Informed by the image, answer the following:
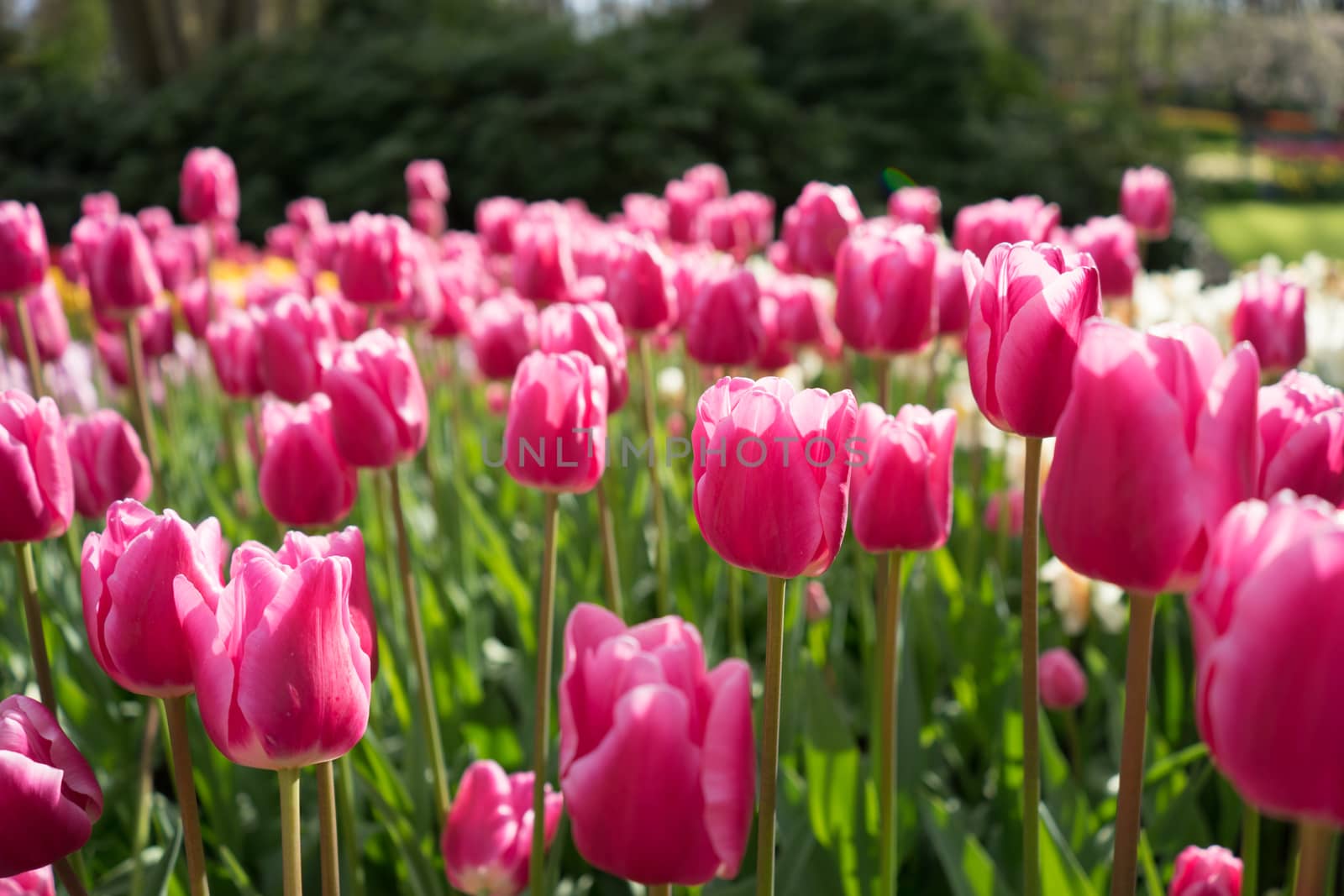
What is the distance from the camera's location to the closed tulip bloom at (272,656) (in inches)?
35.6

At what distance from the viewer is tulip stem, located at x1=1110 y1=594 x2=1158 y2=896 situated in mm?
898

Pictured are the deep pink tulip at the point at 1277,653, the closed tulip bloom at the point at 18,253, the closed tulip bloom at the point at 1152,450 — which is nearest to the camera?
the deep pink tulip at the point at 1277,653

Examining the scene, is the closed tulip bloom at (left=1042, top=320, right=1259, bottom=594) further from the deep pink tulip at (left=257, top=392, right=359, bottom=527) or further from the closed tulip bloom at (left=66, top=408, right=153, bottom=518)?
the closed tulip bloom at (left=66, top=408, right=153, bottom=518)

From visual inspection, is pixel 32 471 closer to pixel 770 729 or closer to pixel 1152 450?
pixel 770 729

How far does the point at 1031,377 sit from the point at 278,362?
1452mm

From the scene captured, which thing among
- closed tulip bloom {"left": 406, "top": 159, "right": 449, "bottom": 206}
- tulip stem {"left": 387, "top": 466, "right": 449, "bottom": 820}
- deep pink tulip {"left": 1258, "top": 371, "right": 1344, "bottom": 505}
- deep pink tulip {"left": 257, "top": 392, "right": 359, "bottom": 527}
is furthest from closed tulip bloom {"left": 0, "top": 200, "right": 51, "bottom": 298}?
deep pink tulip {"left": 1258, "top": 371, "right": 1344, "bottom": 505}

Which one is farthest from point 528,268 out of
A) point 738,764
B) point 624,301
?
point 738,764

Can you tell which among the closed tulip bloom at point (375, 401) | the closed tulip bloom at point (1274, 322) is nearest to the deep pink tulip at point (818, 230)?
the closed tulip bloom at point (1274, 322)

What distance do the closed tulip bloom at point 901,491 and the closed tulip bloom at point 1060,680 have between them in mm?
883

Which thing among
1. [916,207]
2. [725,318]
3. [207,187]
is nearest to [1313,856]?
[725,318]

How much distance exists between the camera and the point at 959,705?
7.67 ft

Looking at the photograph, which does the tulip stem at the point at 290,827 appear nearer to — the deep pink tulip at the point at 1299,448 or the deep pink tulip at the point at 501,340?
the deep pink tulip at the point at 1299,448

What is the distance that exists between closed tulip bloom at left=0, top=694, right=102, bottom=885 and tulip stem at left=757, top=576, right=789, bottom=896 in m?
0.60

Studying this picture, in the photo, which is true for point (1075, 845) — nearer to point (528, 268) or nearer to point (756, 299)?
point (756, 299)
